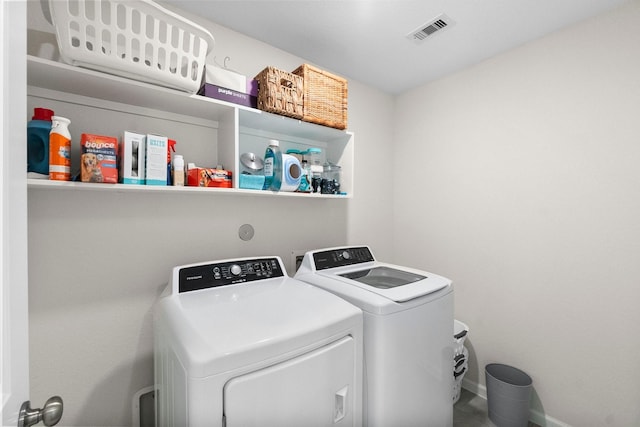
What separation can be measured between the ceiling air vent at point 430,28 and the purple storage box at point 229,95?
1.05 meters

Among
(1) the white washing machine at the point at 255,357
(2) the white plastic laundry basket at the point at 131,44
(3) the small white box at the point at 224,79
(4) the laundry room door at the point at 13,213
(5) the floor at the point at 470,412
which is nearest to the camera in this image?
(4) the laundry room door at the point at 13,213

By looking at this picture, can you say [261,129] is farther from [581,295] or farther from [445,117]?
[581,295]

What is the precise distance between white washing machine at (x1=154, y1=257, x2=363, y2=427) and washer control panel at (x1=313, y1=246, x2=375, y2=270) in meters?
0.41

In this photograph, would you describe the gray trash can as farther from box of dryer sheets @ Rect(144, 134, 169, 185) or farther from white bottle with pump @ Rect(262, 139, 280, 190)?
box of dryer sheets @ Rect(144, 134, 169, 185)

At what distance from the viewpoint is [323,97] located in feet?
5.51

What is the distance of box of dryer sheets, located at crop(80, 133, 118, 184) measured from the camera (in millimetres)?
1035

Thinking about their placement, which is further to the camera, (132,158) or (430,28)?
(430,28)

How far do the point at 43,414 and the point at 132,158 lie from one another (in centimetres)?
88

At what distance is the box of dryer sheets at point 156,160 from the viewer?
45.4 inches

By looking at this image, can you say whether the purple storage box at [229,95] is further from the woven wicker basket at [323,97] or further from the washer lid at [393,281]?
the washer lid at [393,281]

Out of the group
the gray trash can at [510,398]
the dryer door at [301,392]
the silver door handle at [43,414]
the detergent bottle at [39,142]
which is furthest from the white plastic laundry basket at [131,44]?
the gray trash can at [510,398]

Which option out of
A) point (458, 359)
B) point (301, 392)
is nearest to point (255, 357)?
point (301, 392)

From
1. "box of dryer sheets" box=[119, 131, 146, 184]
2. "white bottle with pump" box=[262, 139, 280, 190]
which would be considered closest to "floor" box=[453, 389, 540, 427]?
"white bottle with pump" box=[262, 139, 280, 190]

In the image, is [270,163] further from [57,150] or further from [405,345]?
[405,345]
